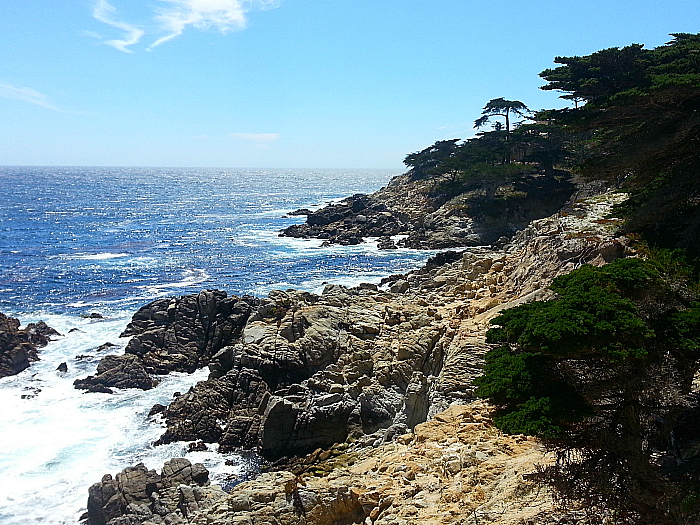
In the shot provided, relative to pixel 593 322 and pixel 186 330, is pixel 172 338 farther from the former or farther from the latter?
pixel 593 322

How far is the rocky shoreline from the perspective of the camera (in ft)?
34.6

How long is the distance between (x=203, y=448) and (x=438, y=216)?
148 ft

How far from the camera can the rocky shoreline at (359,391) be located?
10539 millimetres

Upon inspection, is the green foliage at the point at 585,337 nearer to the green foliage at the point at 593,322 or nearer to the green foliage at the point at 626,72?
the green foliage at the point at 593,322

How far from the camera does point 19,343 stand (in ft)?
91.8

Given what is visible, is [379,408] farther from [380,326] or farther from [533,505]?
[533,505]

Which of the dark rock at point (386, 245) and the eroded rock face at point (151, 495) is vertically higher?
the dark rock at point (386, 245)

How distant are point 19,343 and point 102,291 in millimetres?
13357

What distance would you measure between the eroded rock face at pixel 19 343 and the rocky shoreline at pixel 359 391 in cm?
472

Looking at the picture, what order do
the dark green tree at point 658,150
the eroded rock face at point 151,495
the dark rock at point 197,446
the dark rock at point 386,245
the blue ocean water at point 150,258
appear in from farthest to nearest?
the dark rock at point 386,245, the blue ocean water at point 150,258, the dark rock at point 197,446, the eroded rock face at point 151,495, the dark green tree at point 658,150

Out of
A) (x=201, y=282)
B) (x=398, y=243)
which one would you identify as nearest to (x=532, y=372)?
(x=201, y=282)

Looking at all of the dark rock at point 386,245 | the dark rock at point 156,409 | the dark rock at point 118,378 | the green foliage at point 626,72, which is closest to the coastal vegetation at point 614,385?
the green foliage at point 626,72

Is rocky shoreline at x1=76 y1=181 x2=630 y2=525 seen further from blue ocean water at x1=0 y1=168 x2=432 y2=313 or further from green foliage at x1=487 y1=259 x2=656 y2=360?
blue ocean water at x1=0 y1=168 x2=432 y2=313

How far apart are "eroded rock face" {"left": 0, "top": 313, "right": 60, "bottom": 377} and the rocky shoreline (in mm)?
4718
